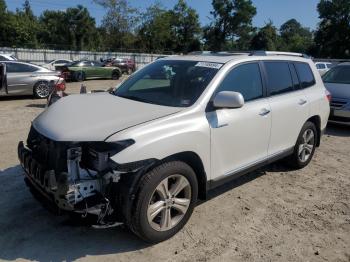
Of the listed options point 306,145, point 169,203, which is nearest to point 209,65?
point 169,203

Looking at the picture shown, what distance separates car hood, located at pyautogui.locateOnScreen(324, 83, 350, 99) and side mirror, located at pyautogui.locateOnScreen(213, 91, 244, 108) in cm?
629

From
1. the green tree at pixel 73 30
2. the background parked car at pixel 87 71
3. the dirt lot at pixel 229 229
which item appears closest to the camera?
the dirt lot at pixel 229 229

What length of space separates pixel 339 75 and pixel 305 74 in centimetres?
519

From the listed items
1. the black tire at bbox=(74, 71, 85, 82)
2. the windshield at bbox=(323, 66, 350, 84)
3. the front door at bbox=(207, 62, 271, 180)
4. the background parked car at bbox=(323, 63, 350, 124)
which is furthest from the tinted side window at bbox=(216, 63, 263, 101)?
the black tire at bbox=(74, 71, 85, 82)

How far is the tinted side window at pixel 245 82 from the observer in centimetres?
441

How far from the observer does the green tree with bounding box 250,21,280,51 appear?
74938mm

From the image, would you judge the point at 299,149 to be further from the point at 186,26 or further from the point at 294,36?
the point at 294,36

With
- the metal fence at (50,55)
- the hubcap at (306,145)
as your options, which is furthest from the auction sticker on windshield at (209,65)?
the metal fence at (50,55)

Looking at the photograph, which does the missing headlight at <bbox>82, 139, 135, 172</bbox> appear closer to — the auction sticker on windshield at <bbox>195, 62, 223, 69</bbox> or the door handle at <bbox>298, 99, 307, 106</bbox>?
the auction sticker on windshield at <bbox>195, 62, 223, 69</bbox>

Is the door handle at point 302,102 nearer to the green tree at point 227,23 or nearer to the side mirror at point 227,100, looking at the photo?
the side mirror at point 227,100

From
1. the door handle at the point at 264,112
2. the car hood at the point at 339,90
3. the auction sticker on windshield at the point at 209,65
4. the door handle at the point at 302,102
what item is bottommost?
the car hood at the point at 339,90

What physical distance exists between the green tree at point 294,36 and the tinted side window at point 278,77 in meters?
79.2

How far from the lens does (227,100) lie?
3.98 meters

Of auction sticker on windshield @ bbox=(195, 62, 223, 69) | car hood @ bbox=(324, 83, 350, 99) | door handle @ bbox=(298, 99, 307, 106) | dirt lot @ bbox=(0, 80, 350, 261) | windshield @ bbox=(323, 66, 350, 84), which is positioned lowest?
dirt lot @ bbox=(0, 80, 350, 261)
